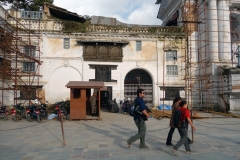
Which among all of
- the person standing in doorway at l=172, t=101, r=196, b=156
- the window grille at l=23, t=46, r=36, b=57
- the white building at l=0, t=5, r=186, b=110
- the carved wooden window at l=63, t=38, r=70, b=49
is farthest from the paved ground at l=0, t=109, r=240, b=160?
the carved wooden window at l=63, t=38, r=70, b=49

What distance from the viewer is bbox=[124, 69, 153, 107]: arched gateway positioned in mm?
21094

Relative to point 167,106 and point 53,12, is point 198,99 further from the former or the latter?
point 53,12

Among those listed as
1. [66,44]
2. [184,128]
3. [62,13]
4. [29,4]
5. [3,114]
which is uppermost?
[29,4]

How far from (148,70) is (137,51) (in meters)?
2.13

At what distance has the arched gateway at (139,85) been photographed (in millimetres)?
21094

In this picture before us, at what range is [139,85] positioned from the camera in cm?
2106

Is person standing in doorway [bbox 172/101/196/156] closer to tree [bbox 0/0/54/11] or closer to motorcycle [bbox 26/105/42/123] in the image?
motorcycle [bbox 26/105/42/123]

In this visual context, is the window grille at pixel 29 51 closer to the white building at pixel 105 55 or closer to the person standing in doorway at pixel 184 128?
the white building at pixel 105 55

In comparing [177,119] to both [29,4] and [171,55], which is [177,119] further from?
[29,4]

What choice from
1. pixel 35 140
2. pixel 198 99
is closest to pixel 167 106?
pixel 198 99

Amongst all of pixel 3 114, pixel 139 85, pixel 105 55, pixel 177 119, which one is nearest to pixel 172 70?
pixel 139 85

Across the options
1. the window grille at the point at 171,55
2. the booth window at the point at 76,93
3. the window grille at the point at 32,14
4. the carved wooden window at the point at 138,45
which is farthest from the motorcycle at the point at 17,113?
the window grille at the point at 171,55

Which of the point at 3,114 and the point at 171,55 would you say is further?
the point at 171,55

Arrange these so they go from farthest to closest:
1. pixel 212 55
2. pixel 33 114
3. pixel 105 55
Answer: pixel 105 55 < pixel 212 55 < pixel 33 114
